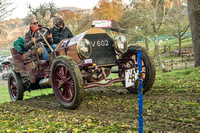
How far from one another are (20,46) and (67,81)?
3362mm

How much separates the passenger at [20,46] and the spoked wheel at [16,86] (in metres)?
0.78

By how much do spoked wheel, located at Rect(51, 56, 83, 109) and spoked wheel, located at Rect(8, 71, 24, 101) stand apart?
2.31 meters

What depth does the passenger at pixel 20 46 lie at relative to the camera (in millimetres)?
7642

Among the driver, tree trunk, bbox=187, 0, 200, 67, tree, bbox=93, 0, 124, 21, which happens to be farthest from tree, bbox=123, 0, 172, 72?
the driver

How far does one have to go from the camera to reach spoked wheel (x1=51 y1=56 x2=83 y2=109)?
4992 millimetres

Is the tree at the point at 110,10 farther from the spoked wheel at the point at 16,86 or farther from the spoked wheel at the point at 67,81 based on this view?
the spoked wheel at the point at 67,81

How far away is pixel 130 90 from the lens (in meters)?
6.68

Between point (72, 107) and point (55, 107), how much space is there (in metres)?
0.87

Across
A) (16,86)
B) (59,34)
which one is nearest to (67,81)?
(59,34)

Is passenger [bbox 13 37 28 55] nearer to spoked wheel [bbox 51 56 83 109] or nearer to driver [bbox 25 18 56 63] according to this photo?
driver [bbox 25 18 56 63]

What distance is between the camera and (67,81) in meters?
5.45

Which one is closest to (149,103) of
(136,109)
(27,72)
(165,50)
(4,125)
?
(136,109)

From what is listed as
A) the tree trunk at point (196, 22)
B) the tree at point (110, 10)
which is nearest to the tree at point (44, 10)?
the tree at point (110, 10)

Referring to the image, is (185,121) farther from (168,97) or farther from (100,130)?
(168,97)
